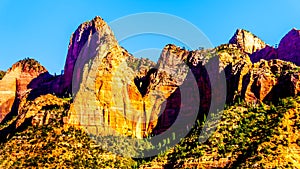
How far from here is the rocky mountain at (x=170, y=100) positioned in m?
132

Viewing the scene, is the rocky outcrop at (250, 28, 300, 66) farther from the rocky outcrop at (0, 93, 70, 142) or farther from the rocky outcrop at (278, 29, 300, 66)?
the rocky outcrop at (0, 93, 70, 142)

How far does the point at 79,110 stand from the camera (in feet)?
493

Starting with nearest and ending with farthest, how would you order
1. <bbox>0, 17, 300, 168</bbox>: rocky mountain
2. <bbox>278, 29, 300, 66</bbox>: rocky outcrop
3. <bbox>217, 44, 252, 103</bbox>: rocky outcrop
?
<bbox>0, 17, 300, 168</bbox>: rocky mountain
<bbox>217, 44, 252, 103</bbox>: rocky outcrop
<bbox>278, 29, 300, 66</bbox>: rocky outcrop

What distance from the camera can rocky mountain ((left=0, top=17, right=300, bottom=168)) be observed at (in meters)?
132

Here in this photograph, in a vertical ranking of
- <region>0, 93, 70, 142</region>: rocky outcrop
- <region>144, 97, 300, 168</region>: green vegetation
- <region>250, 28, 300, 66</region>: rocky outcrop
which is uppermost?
<region>250, 28, 300, 66</region>: rocky outcrop

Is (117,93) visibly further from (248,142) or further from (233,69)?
(248,142)

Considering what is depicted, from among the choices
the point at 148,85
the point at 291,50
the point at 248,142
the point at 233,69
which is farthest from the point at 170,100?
the point at 248,142

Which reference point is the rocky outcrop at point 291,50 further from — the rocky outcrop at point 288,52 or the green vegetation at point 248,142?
the green vegetation at point 248,142

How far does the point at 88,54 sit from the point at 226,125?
68.3 meters

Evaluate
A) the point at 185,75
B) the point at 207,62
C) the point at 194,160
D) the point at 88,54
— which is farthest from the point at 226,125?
the point at 88,54

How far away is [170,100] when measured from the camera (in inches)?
6806

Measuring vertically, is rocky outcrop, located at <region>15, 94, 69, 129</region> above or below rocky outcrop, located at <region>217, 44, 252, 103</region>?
below

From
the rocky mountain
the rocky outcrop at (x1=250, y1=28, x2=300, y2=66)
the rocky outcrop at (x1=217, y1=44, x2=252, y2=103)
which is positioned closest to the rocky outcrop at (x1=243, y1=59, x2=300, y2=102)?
the rocky mountain

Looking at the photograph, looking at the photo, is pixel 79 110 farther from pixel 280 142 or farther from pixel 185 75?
pixel 280 142
